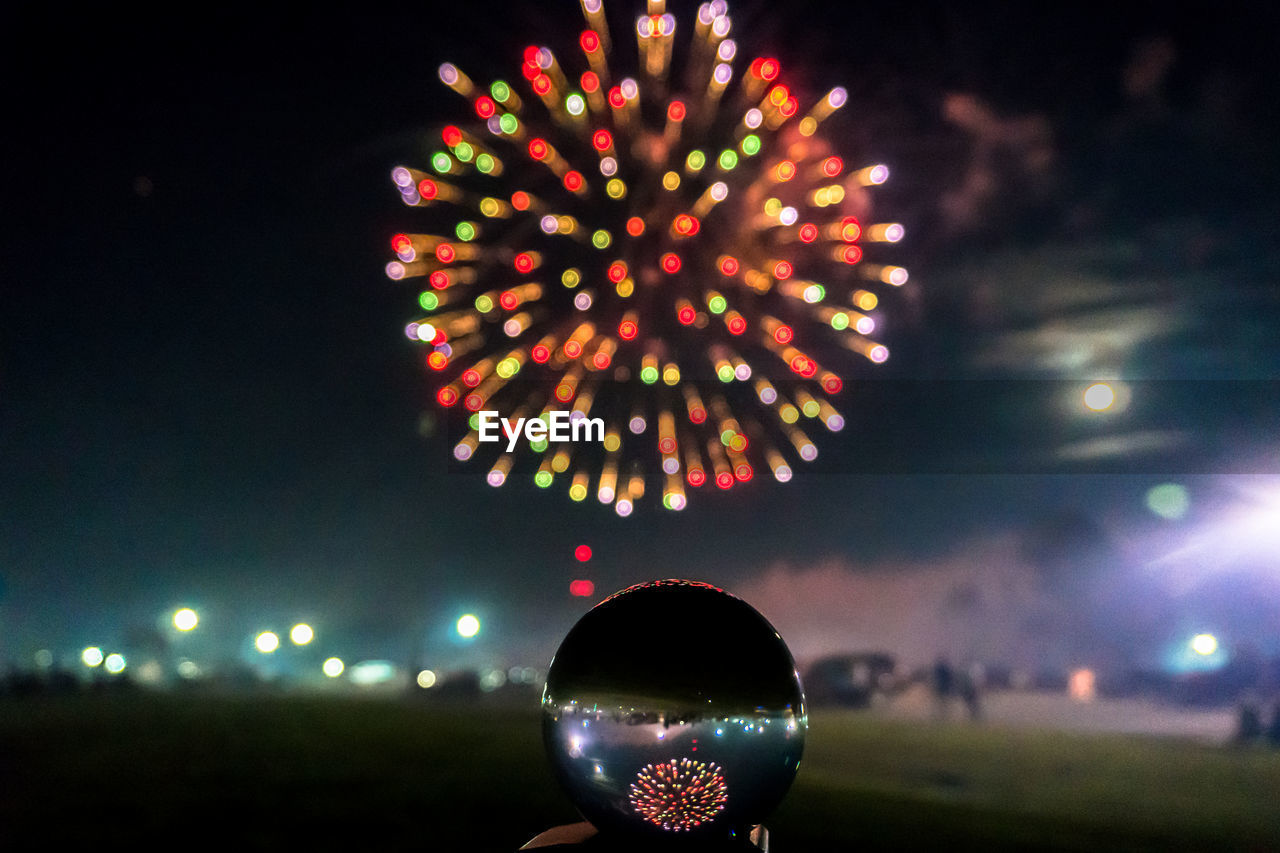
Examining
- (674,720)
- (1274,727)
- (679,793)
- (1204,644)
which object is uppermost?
(1204,644)

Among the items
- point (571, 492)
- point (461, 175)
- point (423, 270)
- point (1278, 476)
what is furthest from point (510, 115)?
point (1278, 476)

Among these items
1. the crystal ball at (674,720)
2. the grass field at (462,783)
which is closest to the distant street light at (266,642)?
the grass field at (462,783)

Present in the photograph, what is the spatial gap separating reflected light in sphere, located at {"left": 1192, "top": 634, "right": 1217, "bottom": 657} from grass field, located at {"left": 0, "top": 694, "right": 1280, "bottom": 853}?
1145 millimetres

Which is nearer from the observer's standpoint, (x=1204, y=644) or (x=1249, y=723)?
(x=1249, y=723)

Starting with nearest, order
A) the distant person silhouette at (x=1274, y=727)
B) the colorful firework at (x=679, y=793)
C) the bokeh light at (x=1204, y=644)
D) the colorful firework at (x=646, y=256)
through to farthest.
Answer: the colorful firework at (x=679, y=793) < the colorful firework at (x=646, y=256) < the distant person silhouette at (x=1274, y=727) < the bokeh light at (x=1204, y=644)

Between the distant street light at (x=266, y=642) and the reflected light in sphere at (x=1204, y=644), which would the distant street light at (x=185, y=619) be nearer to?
the distant street light at (x=266, y=642)

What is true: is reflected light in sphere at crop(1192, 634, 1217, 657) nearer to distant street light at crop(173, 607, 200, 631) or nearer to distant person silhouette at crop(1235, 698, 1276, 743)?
distant person silhouette at crop(1235, 698, 1276, 743)

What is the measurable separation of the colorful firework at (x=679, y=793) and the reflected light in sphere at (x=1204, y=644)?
1100cm

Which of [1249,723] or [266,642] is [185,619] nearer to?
[266,642]

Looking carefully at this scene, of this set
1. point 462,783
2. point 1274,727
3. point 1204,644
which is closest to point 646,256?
point 462,783

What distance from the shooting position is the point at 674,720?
2521 millimetres

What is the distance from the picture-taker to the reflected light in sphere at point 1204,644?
11.0m

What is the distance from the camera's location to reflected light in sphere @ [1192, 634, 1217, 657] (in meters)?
11.0

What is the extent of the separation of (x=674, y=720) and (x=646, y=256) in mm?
8602
